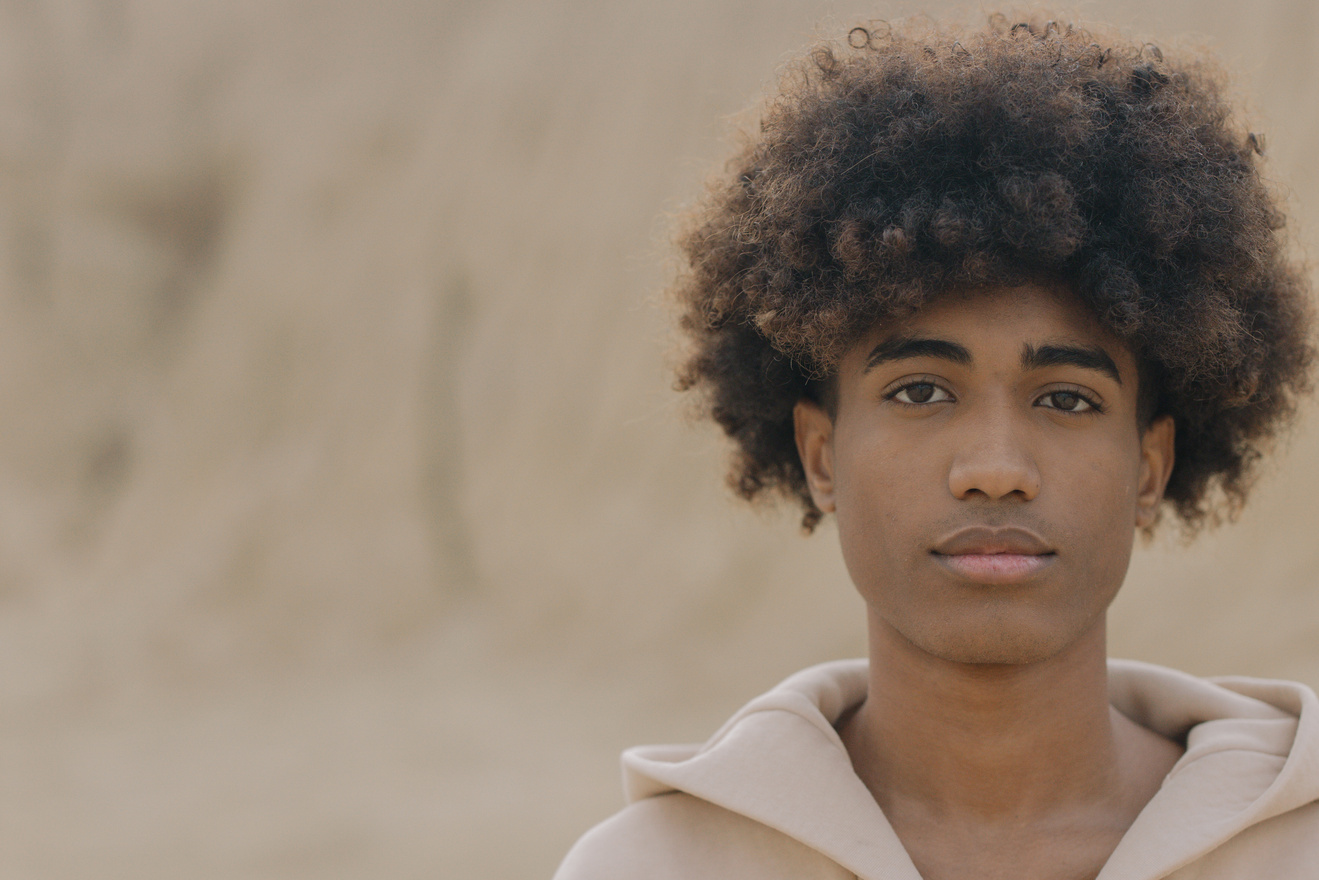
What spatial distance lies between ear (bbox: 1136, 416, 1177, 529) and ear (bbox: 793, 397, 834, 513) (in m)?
0.53

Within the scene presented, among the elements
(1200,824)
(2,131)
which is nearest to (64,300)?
(2,131)

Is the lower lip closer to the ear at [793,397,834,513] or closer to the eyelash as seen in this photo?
the eyelash

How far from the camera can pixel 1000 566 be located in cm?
189

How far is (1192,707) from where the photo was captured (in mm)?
2252

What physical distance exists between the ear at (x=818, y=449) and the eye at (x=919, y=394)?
8.8 inches

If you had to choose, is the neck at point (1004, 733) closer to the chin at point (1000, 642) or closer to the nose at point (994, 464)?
the chin at point (1000, 642)

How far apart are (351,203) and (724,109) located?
2.38 metres

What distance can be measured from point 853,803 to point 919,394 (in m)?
0.65

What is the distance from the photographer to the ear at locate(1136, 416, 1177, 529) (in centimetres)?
221

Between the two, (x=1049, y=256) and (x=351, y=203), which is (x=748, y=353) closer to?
(x=1049, y=256)

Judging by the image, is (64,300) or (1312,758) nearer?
(1312,758)

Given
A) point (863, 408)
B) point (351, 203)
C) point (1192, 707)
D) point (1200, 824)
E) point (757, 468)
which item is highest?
point (351, 203)

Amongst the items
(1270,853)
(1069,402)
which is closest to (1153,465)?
(1069,402)

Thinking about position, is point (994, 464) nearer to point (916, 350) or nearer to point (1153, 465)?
point (916, 350)
